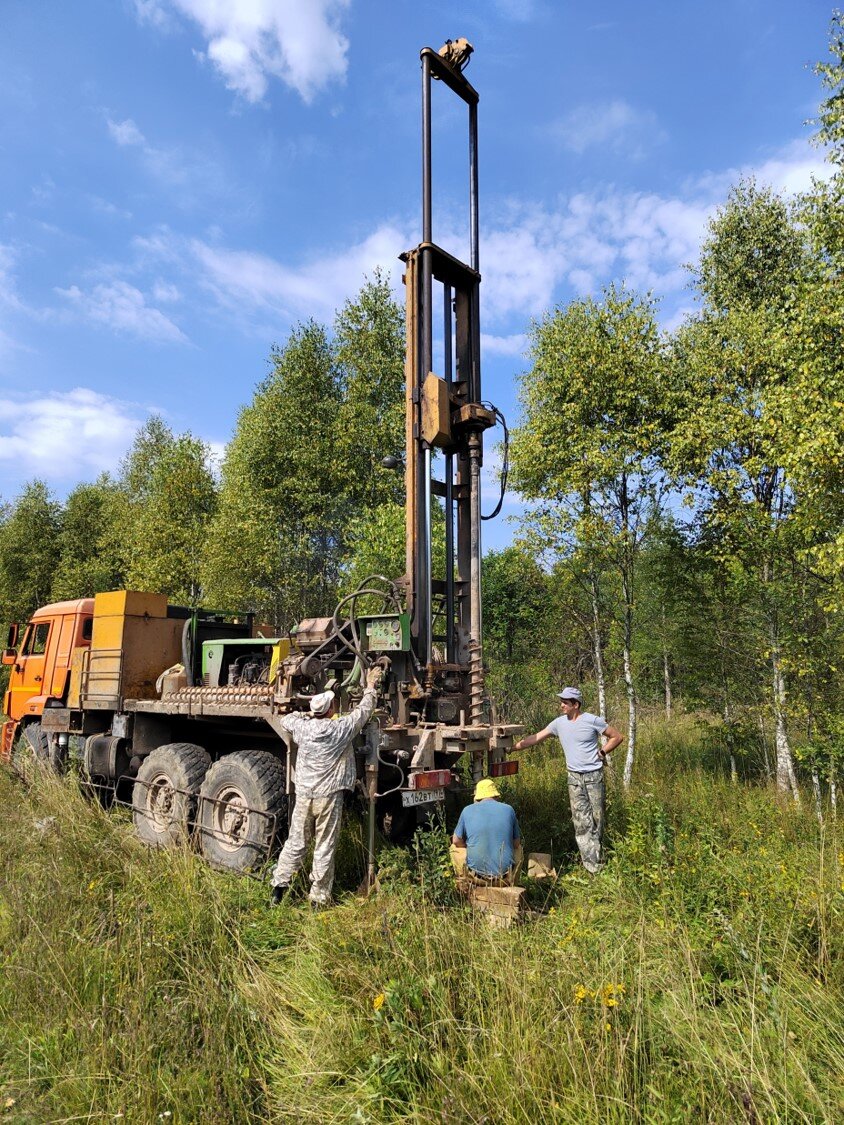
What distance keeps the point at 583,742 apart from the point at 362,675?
204cm

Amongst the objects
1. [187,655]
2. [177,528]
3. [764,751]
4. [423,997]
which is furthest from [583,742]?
[177,528]

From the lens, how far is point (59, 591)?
2866cm

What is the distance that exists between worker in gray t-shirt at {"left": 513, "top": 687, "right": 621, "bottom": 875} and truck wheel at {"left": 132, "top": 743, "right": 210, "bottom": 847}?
3.25m

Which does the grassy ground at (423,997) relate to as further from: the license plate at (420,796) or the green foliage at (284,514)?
the green foliage at (284,514)

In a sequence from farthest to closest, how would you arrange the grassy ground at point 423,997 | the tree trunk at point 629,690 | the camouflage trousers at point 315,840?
the tree trunk at point 629,690 < the camouflage trousers at point 315,840 < the grassy ground at point 423,997

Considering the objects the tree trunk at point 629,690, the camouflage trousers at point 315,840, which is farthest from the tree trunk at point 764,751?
the camouflage trousers at point 315,840

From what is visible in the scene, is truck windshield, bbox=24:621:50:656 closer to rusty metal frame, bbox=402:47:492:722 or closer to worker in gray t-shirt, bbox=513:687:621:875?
rusty metal frame, bbox=402:47:492:722

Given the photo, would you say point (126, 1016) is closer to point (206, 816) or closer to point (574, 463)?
point (206, 816)

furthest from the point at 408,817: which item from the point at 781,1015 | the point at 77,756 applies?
the point at 77,756

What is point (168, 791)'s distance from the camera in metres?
7.18

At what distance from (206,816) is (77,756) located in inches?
139

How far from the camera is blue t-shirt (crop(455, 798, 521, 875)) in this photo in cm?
515

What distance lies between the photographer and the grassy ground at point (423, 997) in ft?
8.87

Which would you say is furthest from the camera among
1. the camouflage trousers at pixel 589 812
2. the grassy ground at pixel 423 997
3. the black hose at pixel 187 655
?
the black hose at pixel 187 655
